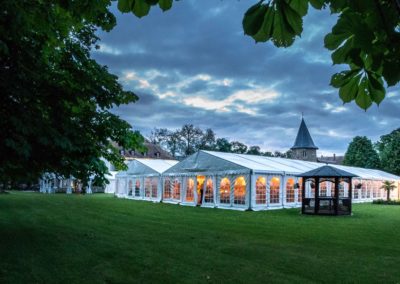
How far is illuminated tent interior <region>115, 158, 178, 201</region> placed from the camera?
29.1 meters

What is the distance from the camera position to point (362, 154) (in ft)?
194

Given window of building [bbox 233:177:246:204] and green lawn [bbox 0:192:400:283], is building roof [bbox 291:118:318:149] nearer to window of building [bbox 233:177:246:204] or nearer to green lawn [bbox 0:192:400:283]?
window of building [bbox 233:177:246:204]

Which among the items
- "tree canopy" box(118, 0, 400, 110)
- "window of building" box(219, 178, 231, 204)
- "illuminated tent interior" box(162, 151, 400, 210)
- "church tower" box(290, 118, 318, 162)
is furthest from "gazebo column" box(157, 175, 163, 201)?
"church tower" box(290, 118, 318, 162)

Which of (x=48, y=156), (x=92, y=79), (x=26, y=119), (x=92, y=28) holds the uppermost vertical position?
(x=92, y=28)

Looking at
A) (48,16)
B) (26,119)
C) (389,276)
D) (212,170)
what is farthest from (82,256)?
(212,170)

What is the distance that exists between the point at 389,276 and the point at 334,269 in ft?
3.03

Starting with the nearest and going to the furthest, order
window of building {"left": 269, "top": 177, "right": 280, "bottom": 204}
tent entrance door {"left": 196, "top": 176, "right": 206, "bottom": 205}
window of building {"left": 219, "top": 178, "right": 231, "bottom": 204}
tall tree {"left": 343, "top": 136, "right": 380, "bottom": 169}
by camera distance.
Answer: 1. window of building {"left": 269, "top": 177, "right": 280, "bottom": 204}
2. window of building {"left": 219, "top": 178, "right": 231, "bottom": 204}
3. tent entrance door {"left": 196, "top": 176, "right": 206, "bottom": 205}
4. tall tree {"left": 343, "top": 136, "right": 380, "bottom": 169}

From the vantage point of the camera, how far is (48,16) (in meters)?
4.86

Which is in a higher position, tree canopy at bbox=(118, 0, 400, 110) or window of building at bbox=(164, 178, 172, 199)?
tree canopy at bbox=(118, 0, 400, 110)

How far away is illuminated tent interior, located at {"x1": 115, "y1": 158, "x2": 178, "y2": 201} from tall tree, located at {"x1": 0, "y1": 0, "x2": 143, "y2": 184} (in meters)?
20.1

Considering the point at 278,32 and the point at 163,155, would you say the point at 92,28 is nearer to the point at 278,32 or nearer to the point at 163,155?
the point at 278,32

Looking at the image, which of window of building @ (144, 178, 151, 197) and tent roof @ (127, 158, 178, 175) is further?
window of building @ (144, 178, 151, 197)

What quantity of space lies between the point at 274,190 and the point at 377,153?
44.2m

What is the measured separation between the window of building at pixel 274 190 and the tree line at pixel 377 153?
34.6m
